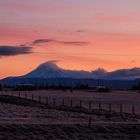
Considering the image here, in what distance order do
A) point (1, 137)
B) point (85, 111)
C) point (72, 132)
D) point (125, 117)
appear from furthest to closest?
point (85, 111)
point (125, 117)
point (72, 132)
point (1, 137)

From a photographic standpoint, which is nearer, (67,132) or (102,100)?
(67,132)

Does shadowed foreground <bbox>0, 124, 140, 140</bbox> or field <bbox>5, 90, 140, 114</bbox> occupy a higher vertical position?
field <bbox>5, 90, 140, 114</bbox>

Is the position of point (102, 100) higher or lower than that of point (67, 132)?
higher

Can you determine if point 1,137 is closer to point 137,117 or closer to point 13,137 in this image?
point 13,137

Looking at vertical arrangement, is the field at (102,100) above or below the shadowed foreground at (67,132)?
above

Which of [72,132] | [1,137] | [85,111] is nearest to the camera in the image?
[1,137]

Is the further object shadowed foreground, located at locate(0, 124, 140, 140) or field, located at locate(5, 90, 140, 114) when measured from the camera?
field, located at locate(5, 90, 140, 114)

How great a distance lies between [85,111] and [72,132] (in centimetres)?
2433

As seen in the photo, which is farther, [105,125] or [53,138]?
[105,125]

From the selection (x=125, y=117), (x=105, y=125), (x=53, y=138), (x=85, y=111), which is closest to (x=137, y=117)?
(x=125, y=117)

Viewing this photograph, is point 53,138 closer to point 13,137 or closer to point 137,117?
point 13,137

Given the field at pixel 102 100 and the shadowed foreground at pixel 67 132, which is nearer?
the shadowed foreground at pixel 67 132

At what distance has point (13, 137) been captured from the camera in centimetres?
4431

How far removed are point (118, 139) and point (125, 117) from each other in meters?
16.5
